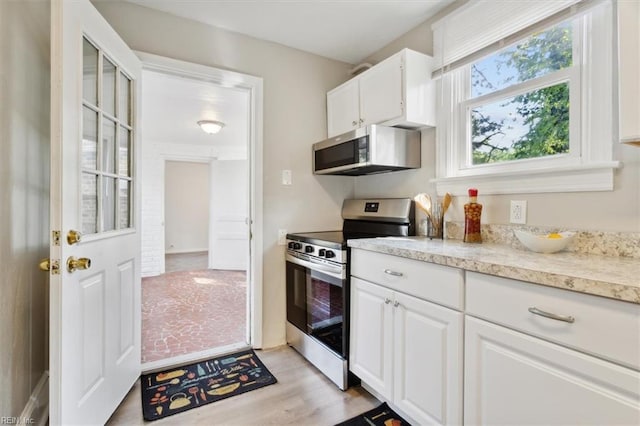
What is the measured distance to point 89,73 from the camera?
4.84 ft

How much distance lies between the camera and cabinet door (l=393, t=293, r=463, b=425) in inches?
49.3

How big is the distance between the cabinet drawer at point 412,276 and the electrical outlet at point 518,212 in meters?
0.64

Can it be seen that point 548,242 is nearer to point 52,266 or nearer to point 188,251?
point 52,266

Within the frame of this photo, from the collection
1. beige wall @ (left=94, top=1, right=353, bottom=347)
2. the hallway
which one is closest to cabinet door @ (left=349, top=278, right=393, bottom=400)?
beige wall @ (left=94, top=1, right=353, bottom=347)

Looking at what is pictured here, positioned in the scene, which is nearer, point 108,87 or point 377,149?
point 108,87

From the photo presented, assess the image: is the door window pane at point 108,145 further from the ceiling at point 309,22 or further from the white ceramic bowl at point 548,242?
the white ceramic bowl at point 548,242

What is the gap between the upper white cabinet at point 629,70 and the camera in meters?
1.01

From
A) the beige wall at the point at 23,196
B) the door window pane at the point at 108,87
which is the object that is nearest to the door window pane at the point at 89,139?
the door window pane at the point at 108,87

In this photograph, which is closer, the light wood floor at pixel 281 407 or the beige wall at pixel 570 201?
the beige wall at pixel 570 201

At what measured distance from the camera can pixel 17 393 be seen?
1.34m

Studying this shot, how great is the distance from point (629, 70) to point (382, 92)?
1.29 m

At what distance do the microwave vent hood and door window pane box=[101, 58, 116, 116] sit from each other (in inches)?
55.6

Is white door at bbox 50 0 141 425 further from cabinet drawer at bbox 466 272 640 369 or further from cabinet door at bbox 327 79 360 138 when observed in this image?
cabinet drawer at bbox 466 272 640 369

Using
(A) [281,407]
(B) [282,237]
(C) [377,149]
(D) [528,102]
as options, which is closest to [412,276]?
(C) [377,149]
